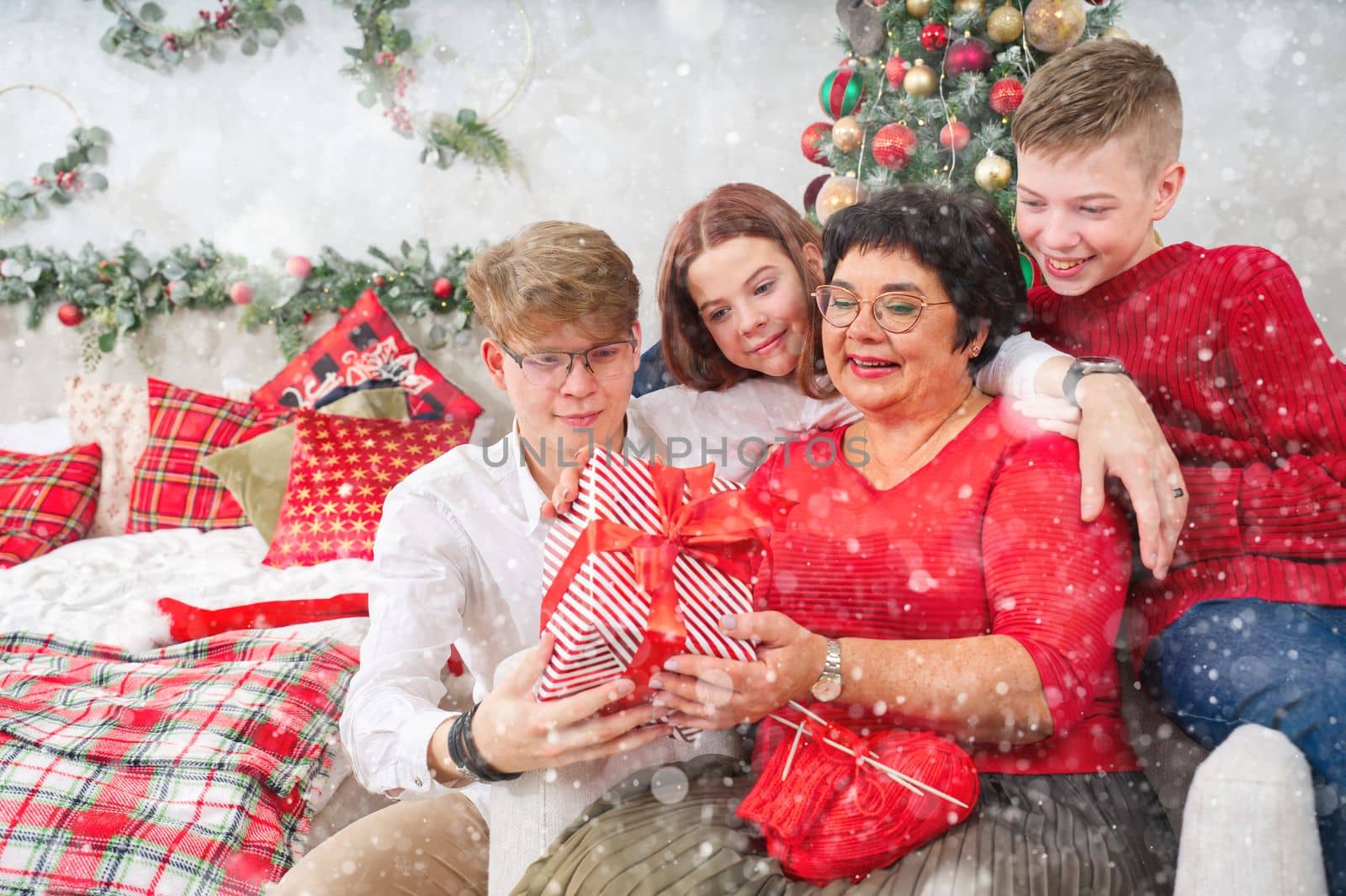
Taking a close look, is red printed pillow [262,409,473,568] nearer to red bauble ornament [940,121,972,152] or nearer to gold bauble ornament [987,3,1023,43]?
red bauble ornament [940,121,972,152]

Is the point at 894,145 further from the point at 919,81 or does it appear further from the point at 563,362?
the point at 563,362

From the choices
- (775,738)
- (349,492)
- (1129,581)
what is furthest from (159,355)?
(1129,581)

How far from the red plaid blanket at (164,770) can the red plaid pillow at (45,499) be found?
3.68 ft

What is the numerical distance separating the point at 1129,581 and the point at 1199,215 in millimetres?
2677

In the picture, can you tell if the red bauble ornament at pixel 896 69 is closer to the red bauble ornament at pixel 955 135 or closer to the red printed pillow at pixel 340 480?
the red bauble ornament at pixel 955 135

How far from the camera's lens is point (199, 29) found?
3699 mm

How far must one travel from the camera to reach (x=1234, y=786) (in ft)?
3.11

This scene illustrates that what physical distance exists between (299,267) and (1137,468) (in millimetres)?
3108

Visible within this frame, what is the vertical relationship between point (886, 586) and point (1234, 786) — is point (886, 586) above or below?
above

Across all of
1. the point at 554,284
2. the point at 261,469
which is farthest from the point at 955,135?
the point at 261,469

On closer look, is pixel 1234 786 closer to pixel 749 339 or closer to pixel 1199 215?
pixel 749 339

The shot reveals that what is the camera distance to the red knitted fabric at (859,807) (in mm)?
959

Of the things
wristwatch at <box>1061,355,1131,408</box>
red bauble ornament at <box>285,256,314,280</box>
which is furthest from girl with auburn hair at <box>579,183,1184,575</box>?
red bauble ornament at <box>285,256,314,280</box>

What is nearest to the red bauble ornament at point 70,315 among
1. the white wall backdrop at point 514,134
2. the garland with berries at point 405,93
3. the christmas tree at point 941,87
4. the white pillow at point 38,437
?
the white wall backdrop at point 514,134
